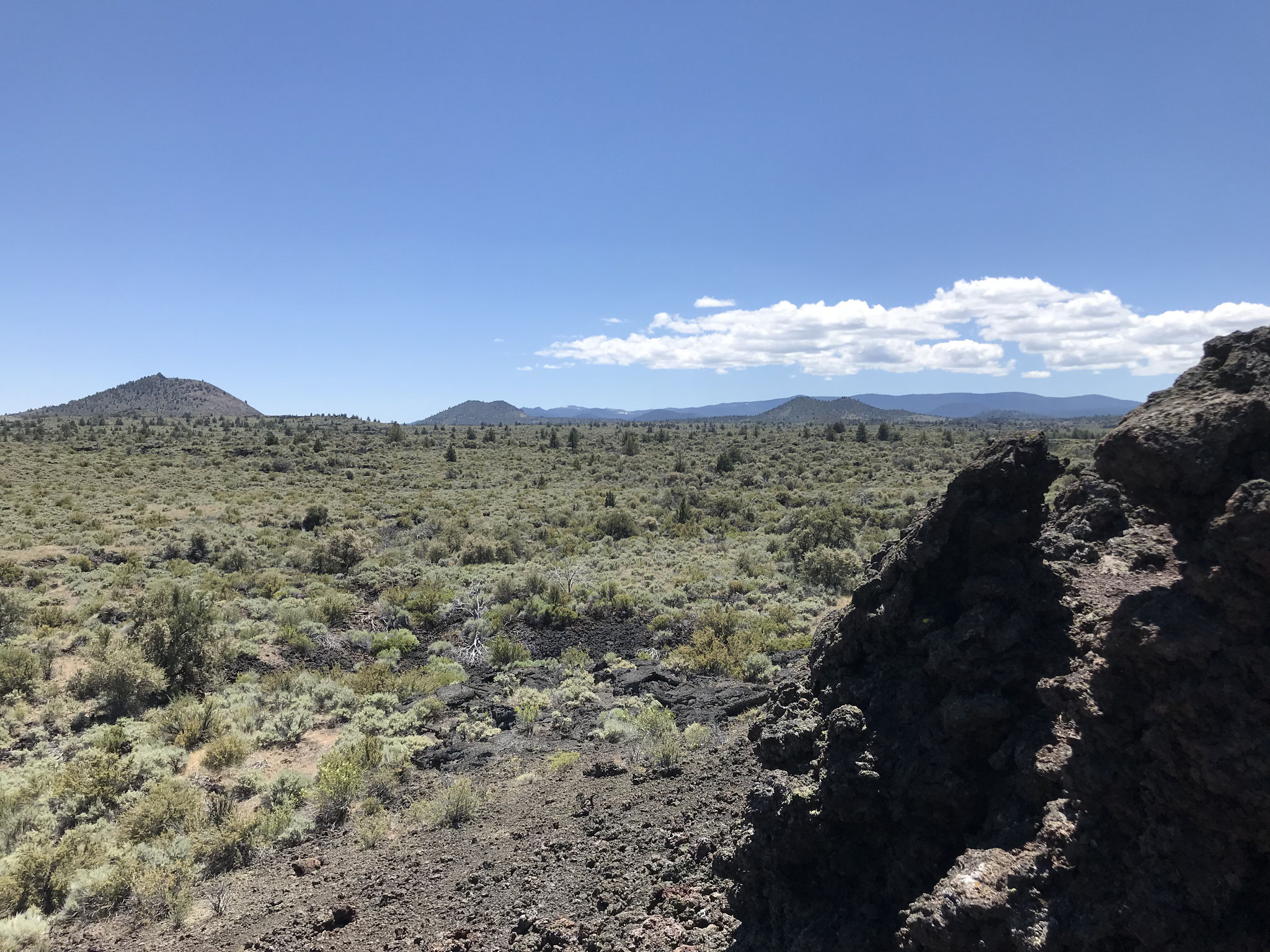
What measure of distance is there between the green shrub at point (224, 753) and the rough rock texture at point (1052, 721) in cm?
818

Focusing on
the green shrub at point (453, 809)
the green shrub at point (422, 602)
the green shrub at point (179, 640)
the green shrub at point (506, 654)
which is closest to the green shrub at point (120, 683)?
the green shrub at point (179, 640)

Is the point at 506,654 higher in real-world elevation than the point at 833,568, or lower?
lower

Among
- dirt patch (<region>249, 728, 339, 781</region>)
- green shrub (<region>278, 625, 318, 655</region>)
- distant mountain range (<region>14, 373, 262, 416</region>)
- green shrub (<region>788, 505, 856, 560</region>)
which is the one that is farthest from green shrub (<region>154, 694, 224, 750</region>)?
distant mountain range (<region>14, 373, 262, 416</region>)

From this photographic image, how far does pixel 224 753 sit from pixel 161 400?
148 meters

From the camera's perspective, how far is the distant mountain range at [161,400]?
391 ft

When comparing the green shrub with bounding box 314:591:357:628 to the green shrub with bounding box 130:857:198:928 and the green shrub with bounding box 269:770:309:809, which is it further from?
the green shrub with bounding box 130:857:198:928

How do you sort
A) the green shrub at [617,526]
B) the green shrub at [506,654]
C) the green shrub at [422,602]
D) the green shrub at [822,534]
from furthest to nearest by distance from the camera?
the green shrub at [617,526] → the green shrub at [822,534] → the green shrub at [422,602] → the green shrub at [506,654]

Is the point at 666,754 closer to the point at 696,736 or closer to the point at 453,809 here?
the point at 696,736

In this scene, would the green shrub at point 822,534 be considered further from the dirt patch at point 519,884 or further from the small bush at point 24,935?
the small bush at point 24,935

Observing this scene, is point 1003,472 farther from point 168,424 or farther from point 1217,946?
point 168,424

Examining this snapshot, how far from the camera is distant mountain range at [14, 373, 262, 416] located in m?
119

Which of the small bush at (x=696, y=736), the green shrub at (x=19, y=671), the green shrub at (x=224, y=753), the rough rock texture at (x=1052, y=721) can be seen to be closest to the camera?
the rough rock texture at (x=1052, y=721)

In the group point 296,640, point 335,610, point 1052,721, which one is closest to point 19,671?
point 296,640

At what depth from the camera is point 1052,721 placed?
3102mm
